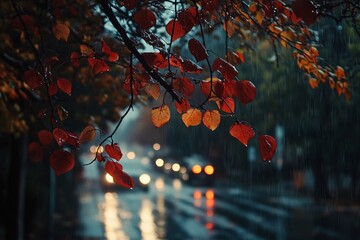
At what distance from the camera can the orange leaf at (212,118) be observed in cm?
530

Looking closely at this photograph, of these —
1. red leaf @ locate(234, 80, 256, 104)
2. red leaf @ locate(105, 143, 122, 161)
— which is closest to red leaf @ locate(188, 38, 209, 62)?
red leaf @ locate(234, 80, 256, 104)

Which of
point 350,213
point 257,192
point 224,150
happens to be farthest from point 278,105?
point 224,150

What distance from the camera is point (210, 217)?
24.3 m

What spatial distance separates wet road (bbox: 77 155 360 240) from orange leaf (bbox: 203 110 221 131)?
13.3 metres

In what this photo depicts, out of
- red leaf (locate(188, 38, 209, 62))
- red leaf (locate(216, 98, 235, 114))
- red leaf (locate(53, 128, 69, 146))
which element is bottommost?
red leaf (locate(53, 128, 69, 146))

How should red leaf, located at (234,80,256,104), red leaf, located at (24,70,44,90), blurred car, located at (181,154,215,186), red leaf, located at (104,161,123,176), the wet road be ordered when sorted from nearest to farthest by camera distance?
red leaf, located at (234,80,256,104)
red leaf, located at (104,161,123,176)
red leaf, located at (24,70,44,90)
the wet road
blurred car, located at (181,154,215,186)

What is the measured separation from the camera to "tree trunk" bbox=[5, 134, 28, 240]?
1251 cm

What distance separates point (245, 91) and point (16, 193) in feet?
29.4

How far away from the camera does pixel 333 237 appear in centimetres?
1809

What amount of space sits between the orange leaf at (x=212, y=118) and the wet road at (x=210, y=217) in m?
13.3

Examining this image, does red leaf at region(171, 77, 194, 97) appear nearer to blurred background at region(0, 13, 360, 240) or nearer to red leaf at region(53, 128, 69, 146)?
red leaf at region(53, 128, 69, 146)

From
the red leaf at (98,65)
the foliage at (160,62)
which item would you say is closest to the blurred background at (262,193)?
the foliage at (160,62)

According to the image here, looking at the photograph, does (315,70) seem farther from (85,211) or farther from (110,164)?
(85,211)

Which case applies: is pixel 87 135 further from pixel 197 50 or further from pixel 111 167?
pixel 197 50
